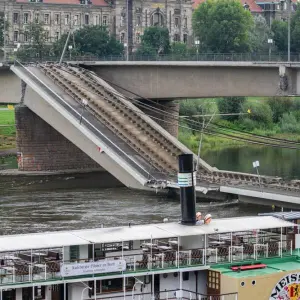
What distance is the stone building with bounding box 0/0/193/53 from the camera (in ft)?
583

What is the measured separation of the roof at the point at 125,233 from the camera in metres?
31.4

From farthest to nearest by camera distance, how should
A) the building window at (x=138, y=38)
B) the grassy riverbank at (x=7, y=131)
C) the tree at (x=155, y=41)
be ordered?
the building window at (x=138, y=38) < the tree at (x=155, y=41) < the grassy riverbank at (x=7, y=131)

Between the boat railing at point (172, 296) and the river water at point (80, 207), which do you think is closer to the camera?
the boat railing at point (172, 296)

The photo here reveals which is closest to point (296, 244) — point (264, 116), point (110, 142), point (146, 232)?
point (146, 232)

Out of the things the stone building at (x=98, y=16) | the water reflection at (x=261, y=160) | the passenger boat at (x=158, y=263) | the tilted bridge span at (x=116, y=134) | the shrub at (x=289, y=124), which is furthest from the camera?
the stone building at (x=98, y=16)

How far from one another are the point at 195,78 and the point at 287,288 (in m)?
46.9

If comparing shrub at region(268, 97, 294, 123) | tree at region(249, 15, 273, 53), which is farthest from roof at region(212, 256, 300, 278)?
tree at region(249, 15, 273, 53)

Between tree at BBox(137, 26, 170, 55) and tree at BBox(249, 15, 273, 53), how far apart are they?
11252mm

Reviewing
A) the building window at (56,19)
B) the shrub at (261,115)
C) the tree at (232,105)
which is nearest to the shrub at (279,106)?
the shrub at (261,115)

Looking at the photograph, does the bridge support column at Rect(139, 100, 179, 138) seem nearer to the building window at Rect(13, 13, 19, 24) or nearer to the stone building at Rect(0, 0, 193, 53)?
the stone building at Rect(0, 0, 193, 53)

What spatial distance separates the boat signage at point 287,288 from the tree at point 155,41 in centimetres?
12420

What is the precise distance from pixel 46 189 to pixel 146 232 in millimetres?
40367

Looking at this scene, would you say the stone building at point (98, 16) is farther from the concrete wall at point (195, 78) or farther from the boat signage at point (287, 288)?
the boat signage at point (287, 288)

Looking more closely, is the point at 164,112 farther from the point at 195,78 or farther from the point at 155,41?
the point at 155,41
